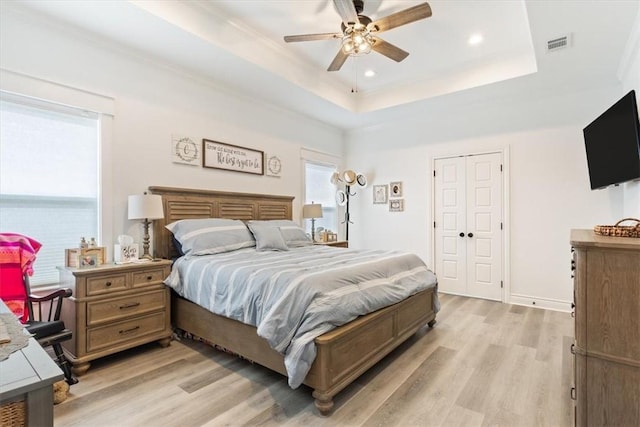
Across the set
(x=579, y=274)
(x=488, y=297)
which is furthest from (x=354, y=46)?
(x=488, y=297)

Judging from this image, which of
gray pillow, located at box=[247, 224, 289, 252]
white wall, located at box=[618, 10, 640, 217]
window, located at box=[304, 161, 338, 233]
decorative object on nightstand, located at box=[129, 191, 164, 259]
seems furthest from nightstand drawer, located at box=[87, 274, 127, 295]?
white wall, located at box=[618, 10, 640, 217]

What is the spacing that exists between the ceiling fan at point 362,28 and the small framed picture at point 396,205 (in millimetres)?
2734

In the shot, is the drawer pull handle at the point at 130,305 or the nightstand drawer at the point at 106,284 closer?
the nightstand drawer at the point at 106,284

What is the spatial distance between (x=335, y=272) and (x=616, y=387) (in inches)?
61.6

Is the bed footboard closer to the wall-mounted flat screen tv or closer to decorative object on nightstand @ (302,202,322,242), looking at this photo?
the wall-mounted flat screen tv

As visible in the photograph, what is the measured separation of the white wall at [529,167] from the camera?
12.8 feet

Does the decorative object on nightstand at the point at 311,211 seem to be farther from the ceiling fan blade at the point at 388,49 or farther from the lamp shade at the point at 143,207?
the ceiling fan blade at the point at 388,49

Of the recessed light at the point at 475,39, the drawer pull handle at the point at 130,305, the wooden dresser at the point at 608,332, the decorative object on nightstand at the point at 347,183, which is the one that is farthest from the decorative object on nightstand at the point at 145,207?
the recessed light at the point at 475,39

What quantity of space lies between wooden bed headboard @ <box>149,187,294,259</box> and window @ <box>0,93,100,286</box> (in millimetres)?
567

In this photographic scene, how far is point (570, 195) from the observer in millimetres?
3955

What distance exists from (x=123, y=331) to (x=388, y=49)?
11.0 ft

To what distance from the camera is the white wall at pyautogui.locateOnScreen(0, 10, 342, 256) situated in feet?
8.63

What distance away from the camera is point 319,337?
6.37ft

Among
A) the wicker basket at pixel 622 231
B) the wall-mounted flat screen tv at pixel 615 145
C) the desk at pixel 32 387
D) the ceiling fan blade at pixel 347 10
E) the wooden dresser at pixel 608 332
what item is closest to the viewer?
the desk at pixel 32 387
